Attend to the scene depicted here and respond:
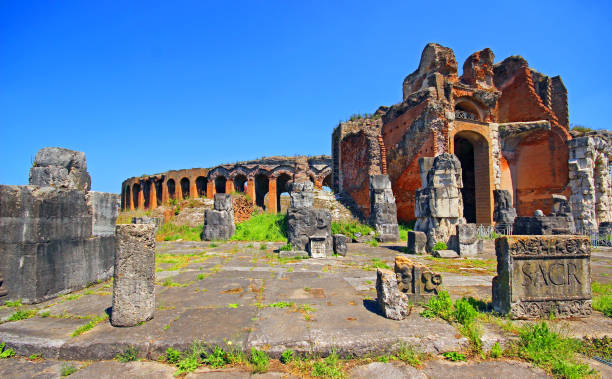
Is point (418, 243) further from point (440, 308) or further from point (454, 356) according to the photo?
point (454, 356)

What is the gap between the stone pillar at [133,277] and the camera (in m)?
3.09

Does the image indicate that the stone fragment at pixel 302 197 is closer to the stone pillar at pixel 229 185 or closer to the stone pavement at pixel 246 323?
the stone pavement at pixel 246 323

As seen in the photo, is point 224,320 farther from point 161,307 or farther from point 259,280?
point 259,280

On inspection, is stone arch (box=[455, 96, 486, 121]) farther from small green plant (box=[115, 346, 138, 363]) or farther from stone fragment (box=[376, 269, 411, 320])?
small green plant (box=[115, 346, 138, 363])

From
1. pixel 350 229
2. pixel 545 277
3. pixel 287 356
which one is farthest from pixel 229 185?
pixel 545 277

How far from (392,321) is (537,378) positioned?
119 centimetres

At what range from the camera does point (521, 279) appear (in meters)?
3.23

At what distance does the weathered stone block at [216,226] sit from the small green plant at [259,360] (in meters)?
9.96

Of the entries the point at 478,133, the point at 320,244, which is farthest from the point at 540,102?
the point at 320,244

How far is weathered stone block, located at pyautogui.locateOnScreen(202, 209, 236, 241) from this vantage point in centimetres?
1203

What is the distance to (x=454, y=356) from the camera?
257 centimetres

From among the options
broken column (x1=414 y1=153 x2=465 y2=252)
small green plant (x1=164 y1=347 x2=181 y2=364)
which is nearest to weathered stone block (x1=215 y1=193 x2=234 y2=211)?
broken column (x1=414 y1=153 x2=465 y2=252)

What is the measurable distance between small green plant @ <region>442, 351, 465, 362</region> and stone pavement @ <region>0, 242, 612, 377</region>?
0.05 m

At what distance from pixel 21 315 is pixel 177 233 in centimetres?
1002
